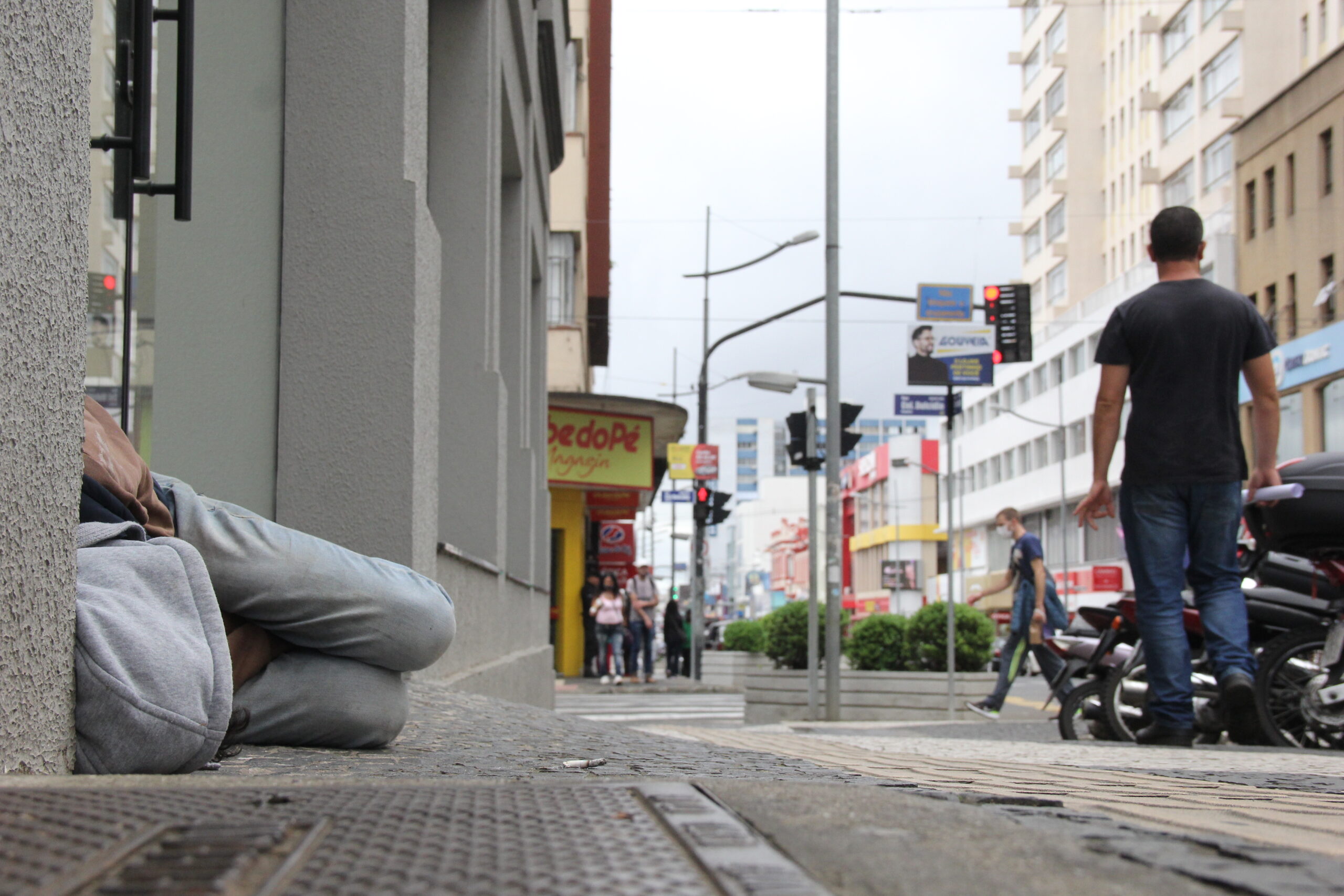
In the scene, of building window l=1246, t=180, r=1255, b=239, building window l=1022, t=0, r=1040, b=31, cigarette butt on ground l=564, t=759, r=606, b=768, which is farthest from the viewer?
building window l=1022, t=0, r=1040, b=31

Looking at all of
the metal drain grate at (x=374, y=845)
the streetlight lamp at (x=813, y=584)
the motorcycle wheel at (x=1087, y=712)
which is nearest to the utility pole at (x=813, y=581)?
the streetlight lamp at (x=813, y=584)

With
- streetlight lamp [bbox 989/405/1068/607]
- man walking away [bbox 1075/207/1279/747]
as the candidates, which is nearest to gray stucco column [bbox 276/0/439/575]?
man walking away [bbox 1075/207/1279/747]

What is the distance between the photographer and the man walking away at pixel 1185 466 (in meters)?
5.79

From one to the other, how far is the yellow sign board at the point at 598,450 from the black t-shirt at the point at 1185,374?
68.5ft

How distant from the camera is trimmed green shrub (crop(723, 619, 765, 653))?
28.4 m

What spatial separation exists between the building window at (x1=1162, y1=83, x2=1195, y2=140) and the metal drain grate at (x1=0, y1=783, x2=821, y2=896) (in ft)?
210

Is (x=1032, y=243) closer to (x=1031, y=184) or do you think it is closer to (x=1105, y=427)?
(x=1031, y=184)

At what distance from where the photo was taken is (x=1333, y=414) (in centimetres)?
Result: 4197

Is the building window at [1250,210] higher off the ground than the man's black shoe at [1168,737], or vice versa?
the building window at [1250,210]

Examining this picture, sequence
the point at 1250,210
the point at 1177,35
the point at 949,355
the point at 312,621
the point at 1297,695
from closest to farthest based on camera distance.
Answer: the point at 312,621 → the point at 1297,695 → the point at 949,355 → the point at 1250,210 → the point at 1177,35

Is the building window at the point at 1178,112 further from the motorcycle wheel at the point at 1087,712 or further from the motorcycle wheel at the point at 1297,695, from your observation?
the motorcycle wheel at the point at 1297,695

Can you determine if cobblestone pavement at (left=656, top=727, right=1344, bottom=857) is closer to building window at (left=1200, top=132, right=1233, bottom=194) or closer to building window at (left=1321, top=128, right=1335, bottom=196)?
building window at (left=1321, top=128, right=1335, bottom=196)

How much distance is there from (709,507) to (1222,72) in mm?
37775

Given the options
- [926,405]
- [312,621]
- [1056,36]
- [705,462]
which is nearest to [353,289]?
[312,621]
